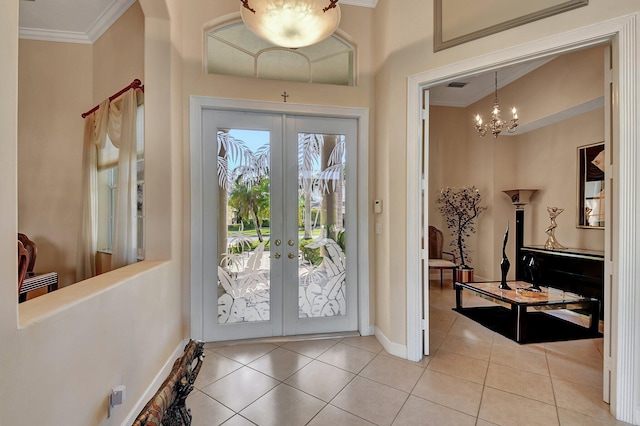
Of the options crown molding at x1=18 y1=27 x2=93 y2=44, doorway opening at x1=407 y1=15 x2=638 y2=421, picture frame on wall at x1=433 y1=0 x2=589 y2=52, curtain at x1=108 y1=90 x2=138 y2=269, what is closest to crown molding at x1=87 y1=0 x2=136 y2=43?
crown molding at x1=18 y1=27 x2=93 y2=44

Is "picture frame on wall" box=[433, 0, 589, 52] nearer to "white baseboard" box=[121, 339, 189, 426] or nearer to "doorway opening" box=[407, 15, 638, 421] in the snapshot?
"doorway opening" box=[407, 15, 638, 421]

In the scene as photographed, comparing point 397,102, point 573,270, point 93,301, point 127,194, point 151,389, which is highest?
point 397,102

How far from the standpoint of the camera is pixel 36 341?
1.12m

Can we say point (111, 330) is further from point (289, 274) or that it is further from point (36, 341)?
point (289, 274)

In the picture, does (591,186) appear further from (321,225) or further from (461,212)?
(321,225)

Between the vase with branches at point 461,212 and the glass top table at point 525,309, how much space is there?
181cm

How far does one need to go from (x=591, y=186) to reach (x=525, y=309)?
2532 millimetres

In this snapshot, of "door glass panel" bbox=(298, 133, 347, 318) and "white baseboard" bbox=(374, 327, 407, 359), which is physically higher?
"door glass panel" bbox=(298, 133, 347, 318)

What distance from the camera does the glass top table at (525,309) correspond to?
3316 mm

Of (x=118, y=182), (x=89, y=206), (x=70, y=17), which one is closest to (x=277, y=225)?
(x=118, y=182)

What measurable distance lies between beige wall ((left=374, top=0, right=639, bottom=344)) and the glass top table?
1431mm

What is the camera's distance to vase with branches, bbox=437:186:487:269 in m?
6.02

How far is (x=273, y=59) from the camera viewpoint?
11.1ft

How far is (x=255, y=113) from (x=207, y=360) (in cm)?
253
